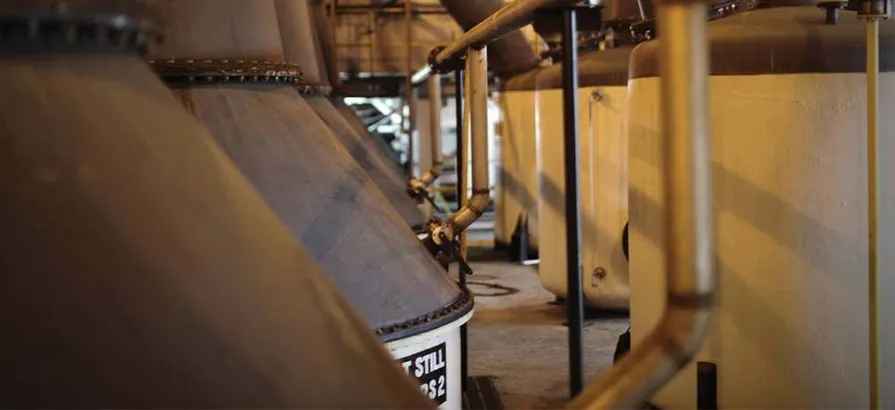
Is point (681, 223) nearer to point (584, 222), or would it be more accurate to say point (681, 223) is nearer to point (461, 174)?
point (461, 174)

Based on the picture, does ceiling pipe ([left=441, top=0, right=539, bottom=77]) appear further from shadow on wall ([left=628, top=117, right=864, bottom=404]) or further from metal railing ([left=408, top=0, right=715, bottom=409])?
metal railing ([left=408, top=0, right=715, bottom=409])

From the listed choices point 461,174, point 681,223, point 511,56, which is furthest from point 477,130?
point 511,56

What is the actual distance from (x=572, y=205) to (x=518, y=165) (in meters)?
5.11

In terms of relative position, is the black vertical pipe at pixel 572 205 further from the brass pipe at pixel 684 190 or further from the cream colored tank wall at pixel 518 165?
the cream colored tank wall at pixel 518 165

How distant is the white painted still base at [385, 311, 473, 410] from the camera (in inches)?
89.7

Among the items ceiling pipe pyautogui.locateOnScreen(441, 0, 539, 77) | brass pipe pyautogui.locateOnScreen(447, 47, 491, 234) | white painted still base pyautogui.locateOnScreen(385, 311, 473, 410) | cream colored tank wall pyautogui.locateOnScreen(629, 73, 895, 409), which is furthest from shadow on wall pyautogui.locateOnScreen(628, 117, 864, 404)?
ceiling pipe pyautogui.locateOnScreen(441, 0, 539, 77)

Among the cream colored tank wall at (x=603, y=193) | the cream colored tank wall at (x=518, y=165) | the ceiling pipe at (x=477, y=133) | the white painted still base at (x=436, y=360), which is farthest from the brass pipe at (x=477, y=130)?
the cream colored tank wall at (x=518, y=165)

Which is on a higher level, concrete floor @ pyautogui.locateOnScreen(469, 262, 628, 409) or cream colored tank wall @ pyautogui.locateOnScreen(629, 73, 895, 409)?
cream colored tank wall @ pyautogui.locateOnScreen(629, 73, 895, 409)

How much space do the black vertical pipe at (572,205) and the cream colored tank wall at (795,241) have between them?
79 cm

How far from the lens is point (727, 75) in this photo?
286 centimetres

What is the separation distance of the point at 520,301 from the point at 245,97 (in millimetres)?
3896

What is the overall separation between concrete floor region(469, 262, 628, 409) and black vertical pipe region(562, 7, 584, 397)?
1.53 m

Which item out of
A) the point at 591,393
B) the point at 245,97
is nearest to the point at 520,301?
the point at 245,97

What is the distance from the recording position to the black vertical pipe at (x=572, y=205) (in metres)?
2.11
